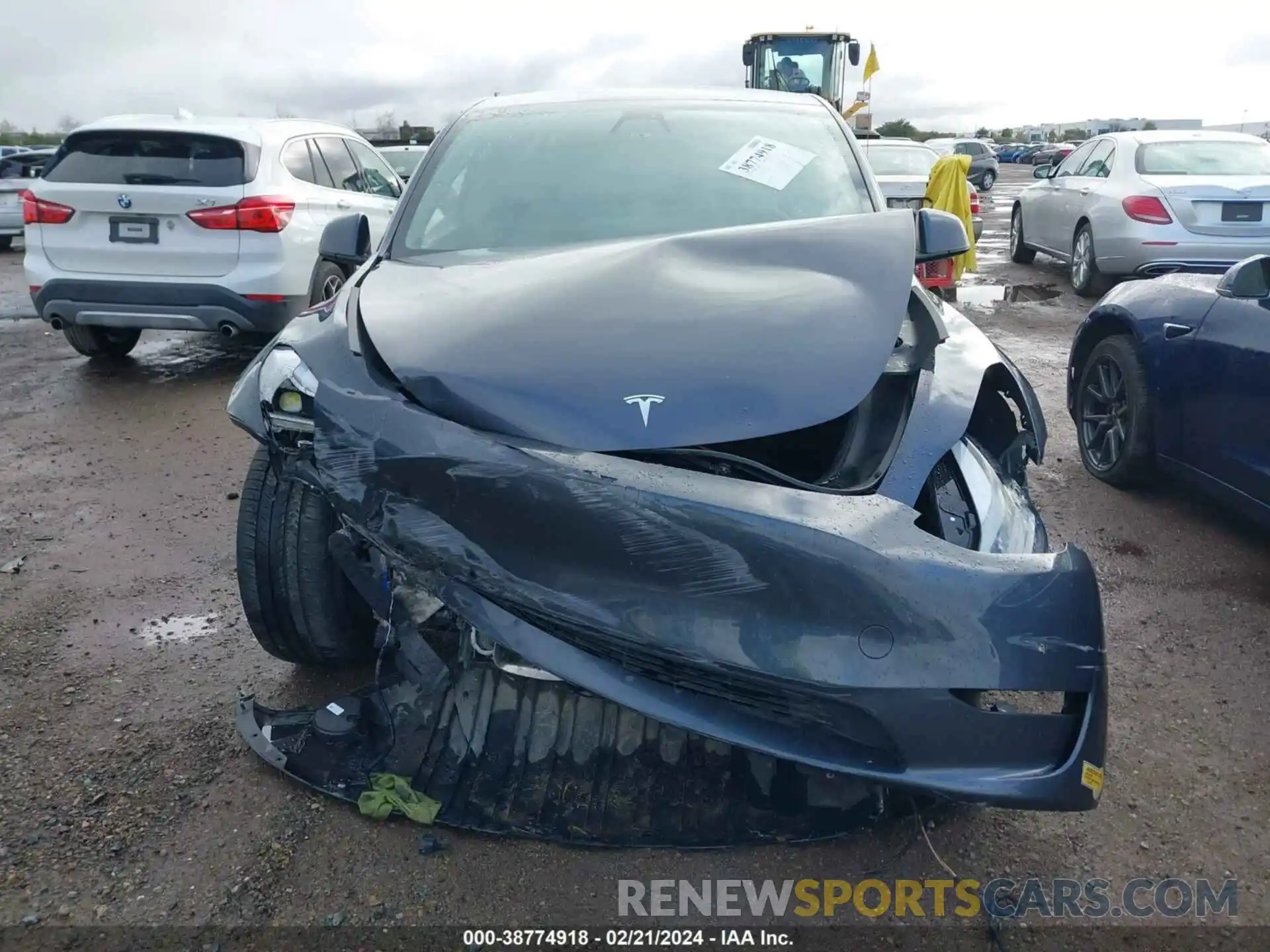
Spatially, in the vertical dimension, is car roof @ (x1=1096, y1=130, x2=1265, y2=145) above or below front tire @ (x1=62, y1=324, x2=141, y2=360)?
above

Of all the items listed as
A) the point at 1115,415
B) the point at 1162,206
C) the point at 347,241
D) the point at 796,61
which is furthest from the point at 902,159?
the point at 347,241

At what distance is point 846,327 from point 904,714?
90 cm

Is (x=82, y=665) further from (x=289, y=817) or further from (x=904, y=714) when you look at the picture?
(x=904, y=714)

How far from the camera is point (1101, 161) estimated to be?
9391 mm

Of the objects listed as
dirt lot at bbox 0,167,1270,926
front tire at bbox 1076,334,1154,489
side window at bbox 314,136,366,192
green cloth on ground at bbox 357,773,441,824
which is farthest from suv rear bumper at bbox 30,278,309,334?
front tire at bbox 1076,334,1154,489

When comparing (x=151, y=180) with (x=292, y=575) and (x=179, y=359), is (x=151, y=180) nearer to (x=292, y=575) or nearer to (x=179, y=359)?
(x=179, y=359)

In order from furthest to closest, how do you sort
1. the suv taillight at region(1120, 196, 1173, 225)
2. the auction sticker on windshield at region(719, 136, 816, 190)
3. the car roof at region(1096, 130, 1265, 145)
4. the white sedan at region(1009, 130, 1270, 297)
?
the car roof at region(1096, 130, 1265, 145) < the suv taillight at region(1120, 196, 1173, 225) < the white sedan at region(1009, 130, 1270, 297) < the auction sticker on windshield at region(719, 136, 816, 190)

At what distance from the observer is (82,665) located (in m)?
2.92

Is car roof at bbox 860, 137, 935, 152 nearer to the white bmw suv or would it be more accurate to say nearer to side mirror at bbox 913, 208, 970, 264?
the white bmw suv

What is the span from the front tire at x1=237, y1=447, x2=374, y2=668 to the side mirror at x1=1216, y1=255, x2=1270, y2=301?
315 centimetres

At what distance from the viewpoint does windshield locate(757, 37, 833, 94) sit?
55.5 ft

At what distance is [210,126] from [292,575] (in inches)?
188

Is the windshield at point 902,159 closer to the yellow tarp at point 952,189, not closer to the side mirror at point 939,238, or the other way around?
the yellow tarp at point 952,189

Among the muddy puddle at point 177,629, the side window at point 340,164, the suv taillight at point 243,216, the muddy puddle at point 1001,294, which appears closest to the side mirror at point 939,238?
the muddy puddle at point 177,629
